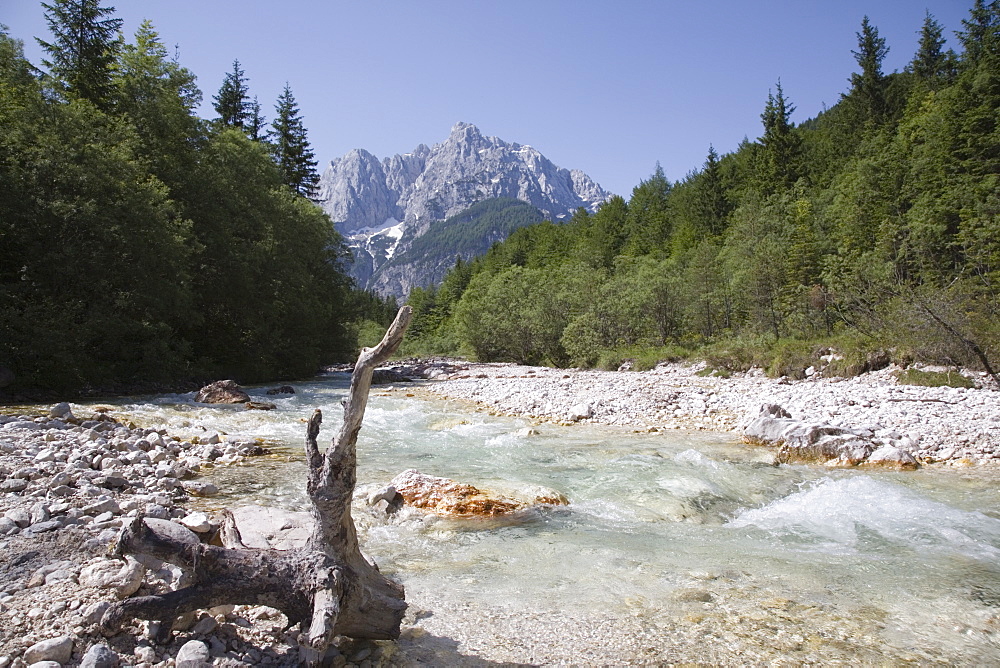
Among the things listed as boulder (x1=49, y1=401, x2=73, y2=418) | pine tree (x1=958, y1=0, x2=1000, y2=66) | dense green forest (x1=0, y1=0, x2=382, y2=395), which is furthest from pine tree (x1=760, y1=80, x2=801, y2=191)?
boulder (x1=49, y1=401, x2=73, y2=418)

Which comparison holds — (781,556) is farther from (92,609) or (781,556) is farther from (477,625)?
(92,609)

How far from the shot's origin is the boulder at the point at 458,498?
6.00 metres

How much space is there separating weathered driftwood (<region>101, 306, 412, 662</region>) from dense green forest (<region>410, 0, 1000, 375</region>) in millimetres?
14406

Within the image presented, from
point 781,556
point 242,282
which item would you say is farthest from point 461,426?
point 242,282

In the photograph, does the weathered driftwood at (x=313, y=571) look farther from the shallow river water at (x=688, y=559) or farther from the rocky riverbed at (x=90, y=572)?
the shallow river water at (x=688, y=559)

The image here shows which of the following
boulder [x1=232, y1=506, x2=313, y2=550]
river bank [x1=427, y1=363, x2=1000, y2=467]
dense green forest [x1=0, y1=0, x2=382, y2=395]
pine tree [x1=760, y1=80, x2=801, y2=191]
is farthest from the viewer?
pine tree [x1=760, y1=80, x2=801, y2=191]

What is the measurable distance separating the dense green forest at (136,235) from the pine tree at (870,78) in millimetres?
53512

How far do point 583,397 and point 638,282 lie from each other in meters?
19.4

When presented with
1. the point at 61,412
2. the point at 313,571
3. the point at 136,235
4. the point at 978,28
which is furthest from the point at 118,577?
the point at 978,28

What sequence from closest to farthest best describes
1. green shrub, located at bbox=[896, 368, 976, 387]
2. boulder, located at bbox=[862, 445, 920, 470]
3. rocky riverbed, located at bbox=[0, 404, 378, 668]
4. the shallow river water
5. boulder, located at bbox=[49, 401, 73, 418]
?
rocky riverbed, located at bbox=[0, 404, 378, 668]
the shallow river water
boulder, located at bbox=[862, 445, 920, 470]
boulder, located at bbox=[49, 401, 73, 418]
green shrub, located at bbox=[896, 368, 976, 387]

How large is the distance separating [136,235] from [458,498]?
14994 millimetres

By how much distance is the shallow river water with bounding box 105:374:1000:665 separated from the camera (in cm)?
331

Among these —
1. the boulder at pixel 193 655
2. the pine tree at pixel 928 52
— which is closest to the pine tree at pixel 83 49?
the boulder at pixel 193 655

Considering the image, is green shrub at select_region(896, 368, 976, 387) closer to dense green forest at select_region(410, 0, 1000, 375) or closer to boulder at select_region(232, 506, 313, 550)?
dense green forest at select_region(410, 0, 1000, 375)
